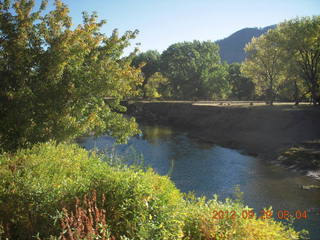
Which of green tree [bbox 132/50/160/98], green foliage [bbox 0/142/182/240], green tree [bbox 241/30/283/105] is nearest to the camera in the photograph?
green foliage [bbox 0/142/182/240]

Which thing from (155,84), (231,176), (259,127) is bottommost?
(231,176)

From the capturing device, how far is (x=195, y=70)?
277ft

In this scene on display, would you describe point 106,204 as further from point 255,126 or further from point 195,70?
point 195,70

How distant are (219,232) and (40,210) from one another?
4.15 meters

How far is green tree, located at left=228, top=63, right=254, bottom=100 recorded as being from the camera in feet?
308

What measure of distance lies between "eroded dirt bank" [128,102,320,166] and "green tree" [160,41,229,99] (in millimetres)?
18842

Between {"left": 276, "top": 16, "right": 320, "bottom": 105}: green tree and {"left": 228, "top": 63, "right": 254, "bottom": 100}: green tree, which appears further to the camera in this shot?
{"left": 228, "top": 63, "right": 254, "bottom": 100}: green tree

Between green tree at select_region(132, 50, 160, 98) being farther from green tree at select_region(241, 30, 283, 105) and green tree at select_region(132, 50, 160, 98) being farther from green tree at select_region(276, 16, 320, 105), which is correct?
green tree at select_region(276, 16, 320, 105)

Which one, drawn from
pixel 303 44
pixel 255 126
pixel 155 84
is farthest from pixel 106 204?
pixel 155 84

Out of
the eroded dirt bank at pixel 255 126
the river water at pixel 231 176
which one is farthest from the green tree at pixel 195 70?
the river water at pixel 231 176

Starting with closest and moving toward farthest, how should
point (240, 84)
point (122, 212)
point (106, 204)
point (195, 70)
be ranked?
1. point (122, 212)
2. point (106, 204)
3. point (195, 70)
4. point (240, 84)

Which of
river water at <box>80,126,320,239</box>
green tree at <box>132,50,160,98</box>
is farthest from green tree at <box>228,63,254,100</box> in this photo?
river water at <box>80,126,320,239</box>

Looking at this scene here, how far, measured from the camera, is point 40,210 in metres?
6.70

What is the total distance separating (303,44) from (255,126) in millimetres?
14598
